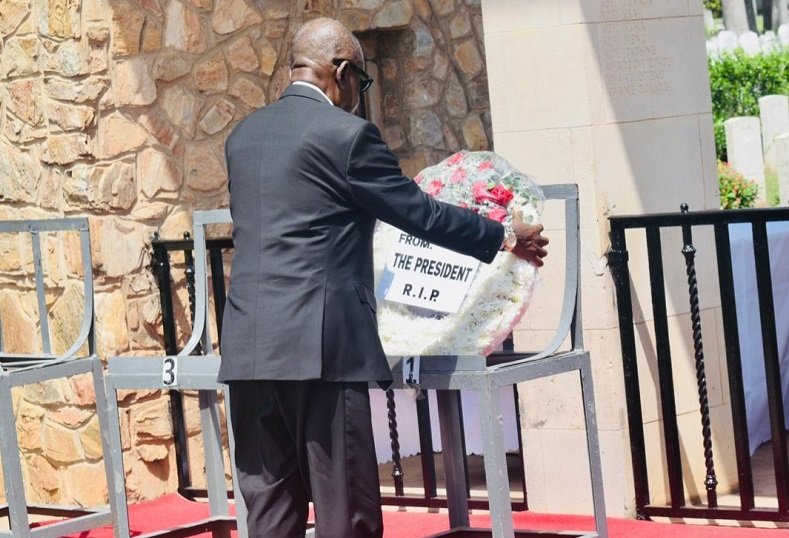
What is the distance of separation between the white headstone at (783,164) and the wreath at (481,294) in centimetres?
997

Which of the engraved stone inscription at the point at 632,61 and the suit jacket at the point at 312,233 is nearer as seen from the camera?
the suit jacket at the point at 312,233

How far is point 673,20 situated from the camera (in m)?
5.13

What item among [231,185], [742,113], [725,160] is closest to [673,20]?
[231,185]

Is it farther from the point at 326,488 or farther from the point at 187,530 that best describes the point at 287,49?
the point at 326,488

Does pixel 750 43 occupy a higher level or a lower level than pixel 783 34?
lower

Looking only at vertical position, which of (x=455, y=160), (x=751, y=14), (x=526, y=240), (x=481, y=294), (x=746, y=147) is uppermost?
(x=751, y=14)

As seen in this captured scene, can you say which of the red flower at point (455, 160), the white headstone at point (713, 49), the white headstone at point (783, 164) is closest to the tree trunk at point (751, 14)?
the white headstone at point (713, 49)

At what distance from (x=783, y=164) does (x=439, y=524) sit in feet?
30.5

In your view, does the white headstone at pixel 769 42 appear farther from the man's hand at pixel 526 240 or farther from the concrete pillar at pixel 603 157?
the man's hand at pixel 526 240

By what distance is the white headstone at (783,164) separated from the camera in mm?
13375

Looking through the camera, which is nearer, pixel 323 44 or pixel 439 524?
pixel 323 44

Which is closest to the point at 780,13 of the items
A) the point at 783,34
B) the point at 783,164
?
the point at 783,34

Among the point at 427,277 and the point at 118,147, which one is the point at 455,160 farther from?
the point at 118,147

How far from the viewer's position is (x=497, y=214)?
378 cm
